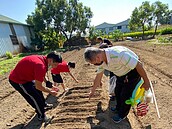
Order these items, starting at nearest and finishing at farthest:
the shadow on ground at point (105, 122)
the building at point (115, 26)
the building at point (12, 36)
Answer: the shadow on ground at point (105, 122)
the building at point (12, 36)
the building at point (115, 26)

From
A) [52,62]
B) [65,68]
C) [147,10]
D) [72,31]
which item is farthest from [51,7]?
[52,62]

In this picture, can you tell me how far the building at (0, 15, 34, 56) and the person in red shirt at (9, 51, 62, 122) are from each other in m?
15.5

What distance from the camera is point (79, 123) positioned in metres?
3.55

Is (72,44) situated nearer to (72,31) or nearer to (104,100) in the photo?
(72,31)

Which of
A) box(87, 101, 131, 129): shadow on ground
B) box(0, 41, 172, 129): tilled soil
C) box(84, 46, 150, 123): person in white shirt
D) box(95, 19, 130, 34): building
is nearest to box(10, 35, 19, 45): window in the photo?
box(0, 41, 172, 129): tilled soil

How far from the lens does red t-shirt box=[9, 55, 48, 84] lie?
300 centimetres

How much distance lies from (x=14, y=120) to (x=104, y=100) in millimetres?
2133

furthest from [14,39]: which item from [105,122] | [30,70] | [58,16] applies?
[105,122]

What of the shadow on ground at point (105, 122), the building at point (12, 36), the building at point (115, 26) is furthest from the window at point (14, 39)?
the building at point (115, 26)

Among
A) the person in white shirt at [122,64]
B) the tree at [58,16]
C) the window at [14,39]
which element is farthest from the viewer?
the tree at [58,16]

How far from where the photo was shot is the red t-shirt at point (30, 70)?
3.00 meters

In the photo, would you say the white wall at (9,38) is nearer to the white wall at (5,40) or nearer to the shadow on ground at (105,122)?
the white wall at (5,40)

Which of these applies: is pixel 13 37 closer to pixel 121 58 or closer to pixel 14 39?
pixel 14 39

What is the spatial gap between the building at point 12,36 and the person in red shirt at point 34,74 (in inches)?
610
